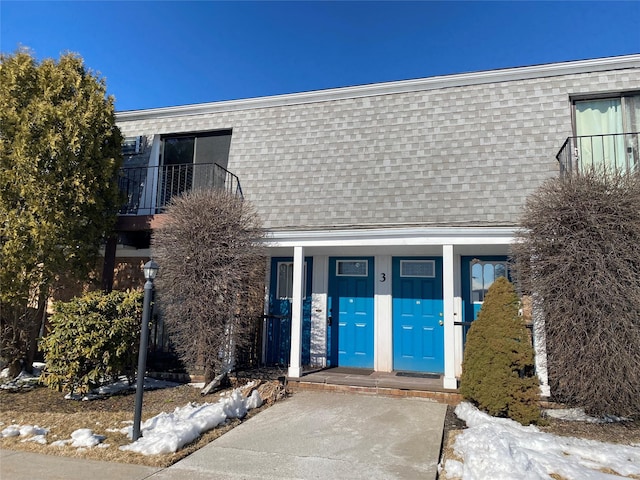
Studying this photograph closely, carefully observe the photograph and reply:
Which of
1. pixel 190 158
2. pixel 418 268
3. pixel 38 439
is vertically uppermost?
pixel 190 158

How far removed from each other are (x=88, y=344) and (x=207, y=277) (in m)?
2.06

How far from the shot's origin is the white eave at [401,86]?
7473 mm

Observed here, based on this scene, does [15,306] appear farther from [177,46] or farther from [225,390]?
[177,46]

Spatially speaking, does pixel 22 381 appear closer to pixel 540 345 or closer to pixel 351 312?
pixel 351 312

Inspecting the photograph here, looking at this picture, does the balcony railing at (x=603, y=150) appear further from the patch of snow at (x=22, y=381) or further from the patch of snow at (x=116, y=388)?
the patch of snow at (x=22, y=381)

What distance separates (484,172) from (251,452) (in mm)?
5863

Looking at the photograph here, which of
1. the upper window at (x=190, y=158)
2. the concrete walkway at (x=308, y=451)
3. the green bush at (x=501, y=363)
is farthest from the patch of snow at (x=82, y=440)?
the upper window at (x=190, y=158)

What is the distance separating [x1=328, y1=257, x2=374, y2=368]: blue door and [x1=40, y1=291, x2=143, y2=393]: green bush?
375 centimetres

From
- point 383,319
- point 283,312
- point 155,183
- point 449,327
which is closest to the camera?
point 449,327

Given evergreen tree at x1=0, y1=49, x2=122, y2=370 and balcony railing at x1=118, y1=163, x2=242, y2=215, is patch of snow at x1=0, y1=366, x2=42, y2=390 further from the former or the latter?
balcony railing at x1=118, y1=163, x2=242, y2=215

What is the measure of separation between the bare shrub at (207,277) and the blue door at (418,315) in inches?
115

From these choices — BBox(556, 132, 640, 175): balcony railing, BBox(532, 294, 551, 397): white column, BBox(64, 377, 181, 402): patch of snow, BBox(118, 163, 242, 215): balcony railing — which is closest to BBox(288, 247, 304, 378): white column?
A: BBox(64, 377, 181, 402): patch of snow

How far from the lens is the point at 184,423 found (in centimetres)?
504

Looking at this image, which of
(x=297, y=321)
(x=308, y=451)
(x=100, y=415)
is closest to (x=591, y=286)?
(x=308, y=451)
